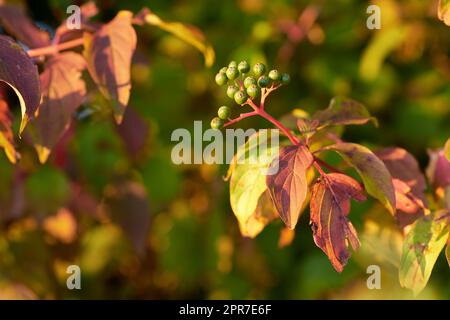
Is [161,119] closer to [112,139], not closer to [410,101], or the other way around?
[112,139]

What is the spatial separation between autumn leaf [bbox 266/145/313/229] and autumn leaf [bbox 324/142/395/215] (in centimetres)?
8

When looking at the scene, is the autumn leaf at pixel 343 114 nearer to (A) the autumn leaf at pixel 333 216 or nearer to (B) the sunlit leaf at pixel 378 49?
(A) the autumn leaf at pixel 333 216

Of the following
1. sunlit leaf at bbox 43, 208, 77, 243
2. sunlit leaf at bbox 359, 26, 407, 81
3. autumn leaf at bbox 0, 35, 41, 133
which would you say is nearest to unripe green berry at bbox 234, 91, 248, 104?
autumn leaf at bbox 0, 35, 41, 133

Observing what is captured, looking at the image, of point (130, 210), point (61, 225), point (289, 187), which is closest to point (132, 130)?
point (130, 210)

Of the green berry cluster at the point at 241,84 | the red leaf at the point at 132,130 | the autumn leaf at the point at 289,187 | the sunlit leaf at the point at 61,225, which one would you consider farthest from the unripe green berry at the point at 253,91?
the sunlit leaf at the point at 61,225

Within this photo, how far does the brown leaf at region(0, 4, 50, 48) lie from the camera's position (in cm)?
127

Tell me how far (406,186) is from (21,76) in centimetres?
63

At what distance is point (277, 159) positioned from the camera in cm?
93

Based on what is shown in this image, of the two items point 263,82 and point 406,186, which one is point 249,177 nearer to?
point 263,82

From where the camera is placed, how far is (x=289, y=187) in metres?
0.91

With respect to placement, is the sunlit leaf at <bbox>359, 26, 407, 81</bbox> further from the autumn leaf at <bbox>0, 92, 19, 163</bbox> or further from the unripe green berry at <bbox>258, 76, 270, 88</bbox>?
the autumn leaf at <bbox>0, 92, 19, 163</bbox>

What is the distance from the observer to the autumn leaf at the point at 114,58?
43.4 inches

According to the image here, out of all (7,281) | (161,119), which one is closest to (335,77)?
(161,119)

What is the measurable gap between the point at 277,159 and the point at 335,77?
118 centimetres
